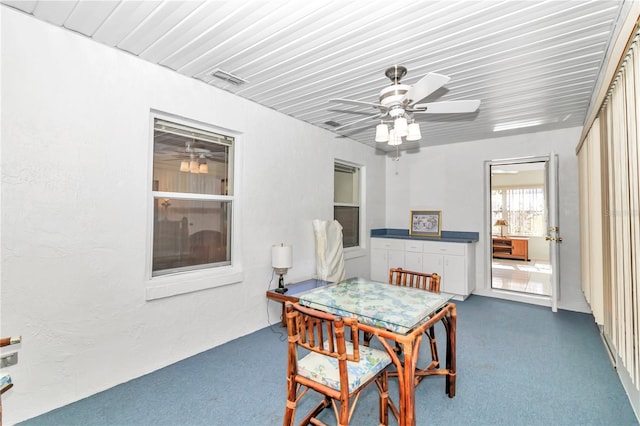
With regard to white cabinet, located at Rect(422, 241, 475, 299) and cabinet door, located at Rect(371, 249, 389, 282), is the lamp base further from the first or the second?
white cabinet, located at Rect(422, 241, 475, 299)

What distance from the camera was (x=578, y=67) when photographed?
98.2 inches

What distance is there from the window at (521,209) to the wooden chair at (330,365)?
8123mm

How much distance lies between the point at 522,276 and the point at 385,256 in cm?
322

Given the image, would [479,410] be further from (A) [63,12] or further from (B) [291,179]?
(A) [63,12]

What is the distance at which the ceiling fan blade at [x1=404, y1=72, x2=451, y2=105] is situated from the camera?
1753 mm

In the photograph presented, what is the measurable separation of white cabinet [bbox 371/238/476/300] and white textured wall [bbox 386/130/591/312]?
0.52 metres

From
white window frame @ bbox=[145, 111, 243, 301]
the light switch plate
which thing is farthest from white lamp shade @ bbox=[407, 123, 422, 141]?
the light switch plate

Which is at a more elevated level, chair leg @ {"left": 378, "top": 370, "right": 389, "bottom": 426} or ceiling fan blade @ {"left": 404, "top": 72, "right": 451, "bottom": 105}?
ceiling fan blade @ {"left": 404, "top": 72, "right": 451, "bottom": 105}

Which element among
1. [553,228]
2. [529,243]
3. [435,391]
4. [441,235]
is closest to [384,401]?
[435,391]

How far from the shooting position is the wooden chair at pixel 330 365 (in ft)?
4.85

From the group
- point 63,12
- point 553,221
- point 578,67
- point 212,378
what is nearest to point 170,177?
point 63,12

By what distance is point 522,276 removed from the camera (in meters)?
6.21

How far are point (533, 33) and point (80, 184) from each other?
11.0ft

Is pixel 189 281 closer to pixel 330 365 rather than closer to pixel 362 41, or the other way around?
pixel 330 365
